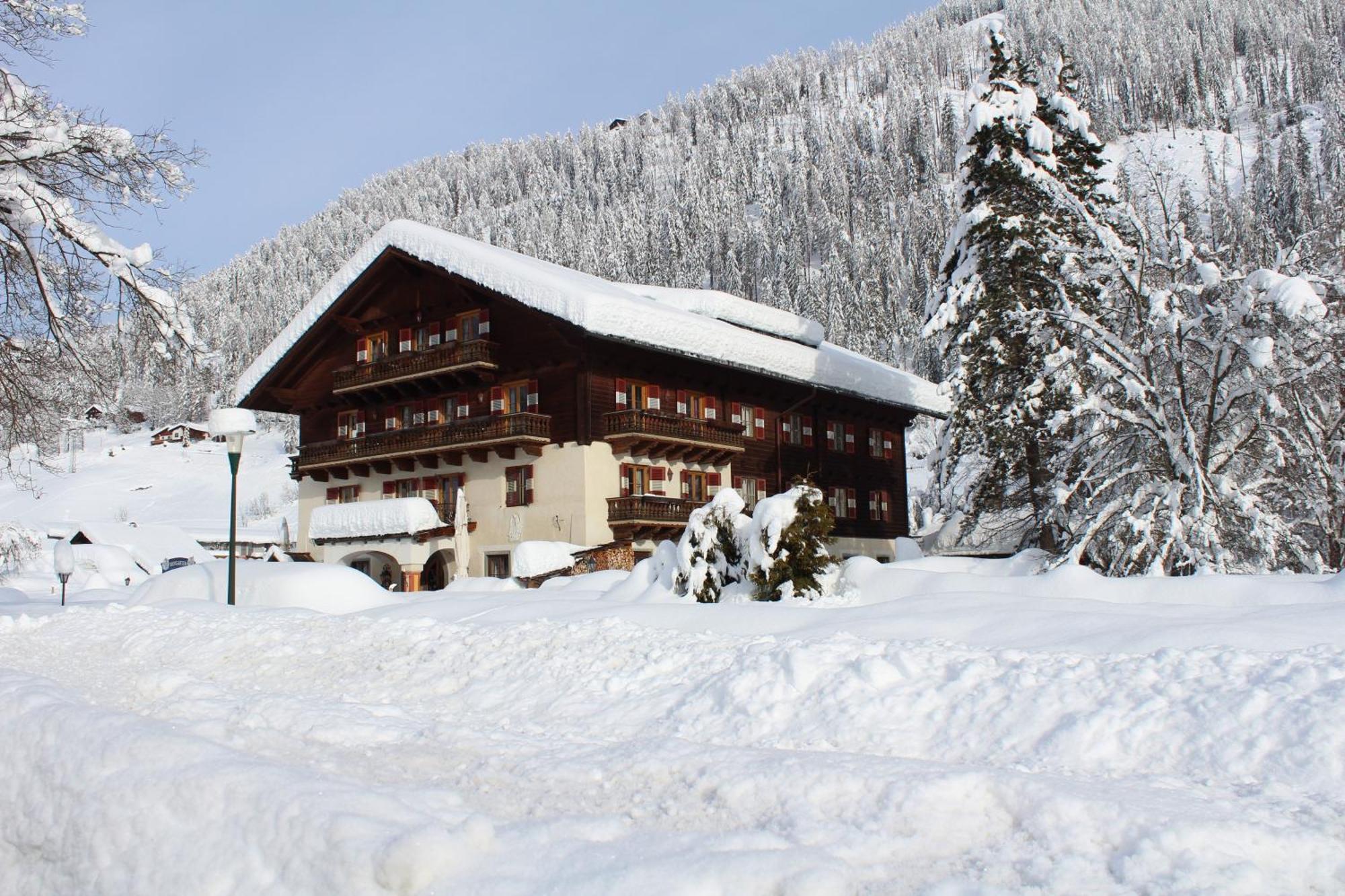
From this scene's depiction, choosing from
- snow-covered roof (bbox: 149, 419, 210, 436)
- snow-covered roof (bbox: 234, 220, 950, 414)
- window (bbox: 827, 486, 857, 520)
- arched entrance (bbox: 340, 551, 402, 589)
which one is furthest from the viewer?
snow-covered roof (bbox: 149, 419, 210, 436)

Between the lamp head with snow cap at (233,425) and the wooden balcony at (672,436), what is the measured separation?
14.7 metres

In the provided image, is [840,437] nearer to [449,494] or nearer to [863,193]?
[449,494]

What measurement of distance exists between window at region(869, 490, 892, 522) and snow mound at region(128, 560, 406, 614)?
27952 mm

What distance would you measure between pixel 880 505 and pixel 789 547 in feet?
95.9

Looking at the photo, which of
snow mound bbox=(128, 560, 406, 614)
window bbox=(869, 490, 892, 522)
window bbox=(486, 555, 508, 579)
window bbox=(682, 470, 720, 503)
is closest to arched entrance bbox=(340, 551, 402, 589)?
window bbox=(486, 555, 508, 579)

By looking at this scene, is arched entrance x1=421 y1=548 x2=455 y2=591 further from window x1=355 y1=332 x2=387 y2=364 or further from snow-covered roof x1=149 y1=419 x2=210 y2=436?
snow-covered roof x1=149 y1=419 x2=210 y2=436

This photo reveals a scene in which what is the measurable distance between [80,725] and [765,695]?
206 inches

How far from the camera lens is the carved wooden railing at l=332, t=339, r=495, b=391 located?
3572 cm

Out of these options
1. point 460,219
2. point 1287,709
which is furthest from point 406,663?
point 460,219

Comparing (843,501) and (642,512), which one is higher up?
(843,501)

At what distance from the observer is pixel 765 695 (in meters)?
9.45

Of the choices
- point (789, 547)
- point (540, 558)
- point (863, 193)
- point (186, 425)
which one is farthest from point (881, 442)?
point (863, 193)

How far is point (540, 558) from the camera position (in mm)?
31031

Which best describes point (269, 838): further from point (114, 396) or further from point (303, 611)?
point (303, 611)
